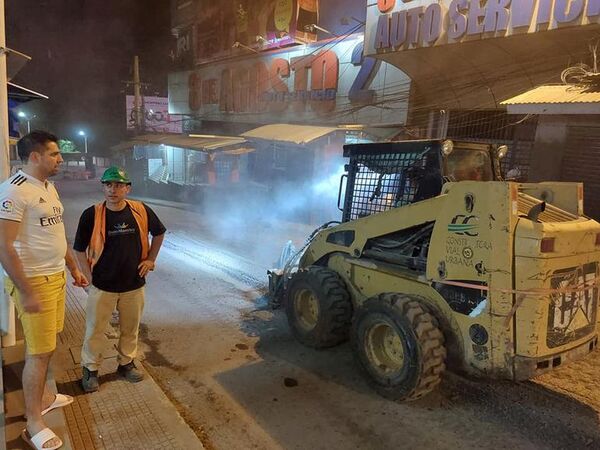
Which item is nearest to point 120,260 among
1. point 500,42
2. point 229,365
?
point 229,365

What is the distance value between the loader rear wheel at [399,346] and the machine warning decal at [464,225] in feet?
2.54

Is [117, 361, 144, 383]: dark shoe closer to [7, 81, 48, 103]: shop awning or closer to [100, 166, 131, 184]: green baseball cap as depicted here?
[100, 166, 131, 184]: green baseball cap

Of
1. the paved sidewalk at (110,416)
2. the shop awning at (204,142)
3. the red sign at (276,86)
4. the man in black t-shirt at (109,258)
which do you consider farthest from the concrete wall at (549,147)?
the shop awning at (204,142)

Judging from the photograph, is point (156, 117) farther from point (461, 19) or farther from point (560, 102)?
point (560, 102)

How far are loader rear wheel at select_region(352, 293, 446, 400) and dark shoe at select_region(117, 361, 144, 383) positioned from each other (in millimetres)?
2106

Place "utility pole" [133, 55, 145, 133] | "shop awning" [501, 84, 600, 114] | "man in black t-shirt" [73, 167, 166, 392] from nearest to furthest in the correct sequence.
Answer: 1. "man in black t-shirt" [73, 167, 166, 392]
2. "shop awning" [501, 84, 600, 114]
3. "utility pole" [133, 55, 145, 133]

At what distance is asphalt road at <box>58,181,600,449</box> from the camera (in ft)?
11.5

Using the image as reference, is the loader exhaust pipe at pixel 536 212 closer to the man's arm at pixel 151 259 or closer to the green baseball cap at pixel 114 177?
the man's arm at pixel 151 259

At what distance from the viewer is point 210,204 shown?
18.3 meters

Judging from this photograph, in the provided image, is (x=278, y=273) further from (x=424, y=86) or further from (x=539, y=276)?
(x=424, y=86)

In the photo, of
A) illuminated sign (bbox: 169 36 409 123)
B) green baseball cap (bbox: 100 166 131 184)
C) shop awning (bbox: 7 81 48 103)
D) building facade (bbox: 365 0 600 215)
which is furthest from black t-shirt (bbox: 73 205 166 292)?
illuminated sign (bbox: 169 36 409 123)

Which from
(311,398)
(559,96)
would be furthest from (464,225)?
(559,96)

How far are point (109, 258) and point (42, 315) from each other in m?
0.86

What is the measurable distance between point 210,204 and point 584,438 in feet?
53.5
